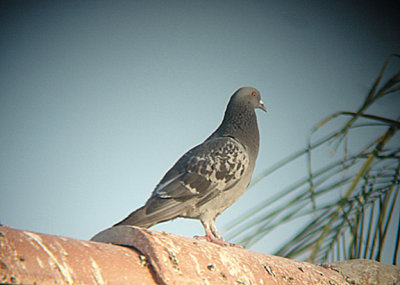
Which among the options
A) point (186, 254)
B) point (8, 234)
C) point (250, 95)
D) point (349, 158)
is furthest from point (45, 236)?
point (250, 95)

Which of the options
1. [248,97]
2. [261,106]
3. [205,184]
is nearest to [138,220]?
[205,184]

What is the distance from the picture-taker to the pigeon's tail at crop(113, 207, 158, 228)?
2.22 metres

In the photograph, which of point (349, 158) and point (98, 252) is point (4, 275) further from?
point (349, 158)

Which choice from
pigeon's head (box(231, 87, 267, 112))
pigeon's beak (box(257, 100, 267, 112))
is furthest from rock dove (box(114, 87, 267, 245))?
pigeon's beak (box(257, 100, 267, 112))

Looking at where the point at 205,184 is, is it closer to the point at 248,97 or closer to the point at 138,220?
the point at 138,220

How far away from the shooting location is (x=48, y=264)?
0.86m

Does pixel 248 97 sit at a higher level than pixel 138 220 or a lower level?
higher

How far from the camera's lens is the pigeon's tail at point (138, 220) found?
2221 millimetres

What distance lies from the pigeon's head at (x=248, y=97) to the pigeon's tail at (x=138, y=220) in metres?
1.38

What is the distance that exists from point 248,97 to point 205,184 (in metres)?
1.06

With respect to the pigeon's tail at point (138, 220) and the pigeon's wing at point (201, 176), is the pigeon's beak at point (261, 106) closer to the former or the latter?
the pigeon's wing at point (201, 176)

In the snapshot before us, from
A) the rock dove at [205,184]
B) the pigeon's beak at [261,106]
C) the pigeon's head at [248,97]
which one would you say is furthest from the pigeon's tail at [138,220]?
the pigeon's beak at [261,106]

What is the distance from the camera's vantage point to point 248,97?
321 centimetres

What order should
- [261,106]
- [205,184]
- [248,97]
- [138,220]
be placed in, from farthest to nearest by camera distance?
[261,106] → [248,97] → [205,184] → [138,220]
